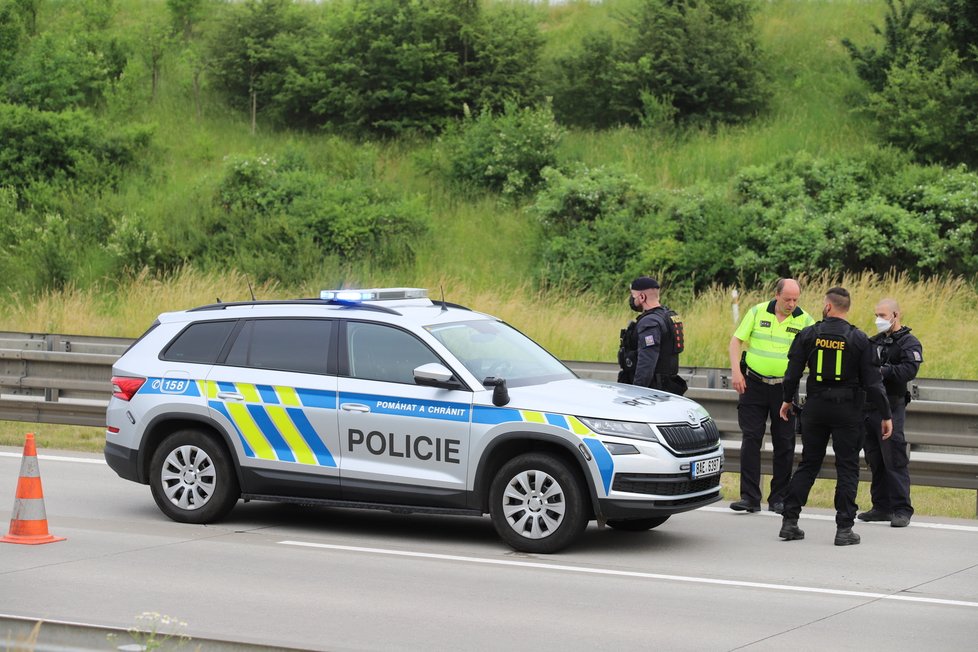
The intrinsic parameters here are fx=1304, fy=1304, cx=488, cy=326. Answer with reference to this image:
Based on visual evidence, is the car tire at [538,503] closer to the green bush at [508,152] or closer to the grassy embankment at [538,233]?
the grassy embankment at [538,233]

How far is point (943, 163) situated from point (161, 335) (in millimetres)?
22733

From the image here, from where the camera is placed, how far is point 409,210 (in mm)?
29859

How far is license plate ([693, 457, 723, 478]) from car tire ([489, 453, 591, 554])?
2.58 ft

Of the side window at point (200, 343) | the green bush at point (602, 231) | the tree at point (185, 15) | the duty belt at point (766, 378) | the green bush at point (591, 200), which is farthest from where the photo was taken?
the tree at point (185, 15)

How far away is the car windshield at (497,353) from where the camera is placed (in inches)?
357

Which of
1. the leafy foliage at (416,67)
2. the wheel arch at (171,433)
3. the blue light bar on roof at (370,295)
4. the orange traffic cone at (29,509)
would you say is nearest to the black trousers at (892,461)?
the blue light bar on roof at (370,295)

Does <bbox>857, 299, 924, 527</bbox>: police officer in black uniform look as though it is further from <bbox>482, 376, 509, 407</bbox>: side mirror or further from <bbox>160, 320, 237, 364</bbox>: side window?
<bbox>160, 320, 237, 364</bbox>: side window

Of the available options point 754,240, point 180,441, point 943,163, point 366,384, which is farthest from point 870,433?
point 943,163

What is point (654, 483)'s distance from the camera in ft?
27.7

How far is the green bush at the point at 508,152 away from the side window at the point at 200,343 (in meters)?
21.5

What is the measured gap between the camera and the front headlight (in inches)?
332

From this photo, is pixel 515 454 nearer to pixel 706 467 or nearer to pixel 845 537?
pixel 706 467

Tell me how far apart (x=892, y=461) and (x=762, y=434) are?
100 centimetres

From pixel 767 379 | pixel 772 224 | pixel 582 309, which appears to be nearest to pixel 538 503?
pixel 767 379
